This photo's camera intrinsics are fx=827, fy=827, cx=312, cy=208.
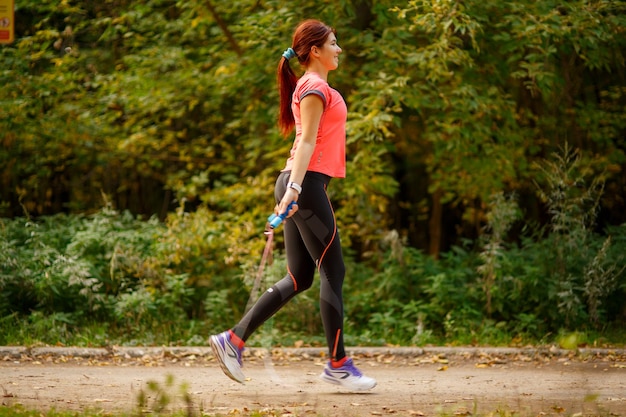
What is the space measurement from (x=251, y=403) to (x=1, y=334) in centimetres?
332

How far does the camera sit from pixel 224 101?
10.6m

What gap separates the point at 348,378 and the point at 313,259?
2.38 ft

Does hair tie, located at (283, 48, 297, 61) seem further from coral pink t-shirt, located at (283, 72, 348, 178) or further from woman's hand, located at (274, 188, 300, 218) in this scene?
woman's hand, located at (274, 188, 300, 218)

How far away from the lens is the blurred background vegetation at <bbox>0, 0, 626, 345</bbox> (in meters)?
7.65

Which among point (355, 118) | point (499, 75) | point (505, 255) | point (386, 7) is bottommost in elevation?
point (505, 255)

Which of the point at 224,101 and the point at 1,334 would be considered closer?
the point at 1,334

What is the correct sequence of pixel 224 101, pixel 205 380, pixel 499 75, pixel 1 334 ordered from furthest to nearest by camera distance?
1. pixel 224 101
2. pixel 499 75
3. pixel 1 334
4. pixel 205 380

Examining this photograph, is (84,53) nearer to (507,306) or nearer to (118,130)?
(118,130)

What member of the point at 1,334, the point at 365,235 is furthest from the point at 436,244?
the point at 1,334

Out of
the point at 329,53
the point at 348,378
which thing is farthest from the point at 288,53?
the point at 348,378

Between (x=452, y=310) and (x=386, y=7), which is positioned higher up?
(x=386, y=7)

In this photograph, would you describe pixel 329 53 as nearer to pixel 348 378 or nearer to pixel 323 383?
pixel 348 378

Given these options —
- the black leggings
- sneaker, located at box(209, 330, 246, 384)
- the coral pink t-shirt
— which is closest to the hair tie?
the coral pink t-shirt

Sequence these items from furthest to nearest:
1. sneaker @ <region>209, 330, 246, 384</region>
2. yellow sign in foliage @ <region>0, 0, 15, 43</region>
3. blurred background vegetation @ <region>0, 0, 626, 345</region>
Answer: blurred background vegetation @ <region>0, 0, 626, 345</region>, yellow sign in foliage @ <region>0, 0, 15, 43</region>, sneaker @ <region>209, 330, 246, 384</region>
